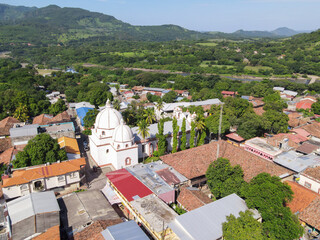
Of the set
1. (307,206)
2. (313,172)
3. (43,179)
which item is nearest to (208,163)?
(307,206)

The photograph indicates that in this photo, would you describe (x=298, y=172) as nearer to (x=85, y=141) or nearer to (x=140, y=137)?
(x=140, y=137)

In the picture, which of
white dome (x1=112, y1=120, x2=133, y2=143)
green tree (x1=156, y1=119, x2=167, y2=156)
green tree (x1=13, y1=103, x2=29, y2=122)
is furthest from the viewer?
green tree (x1=13, y1=103, x2=29, y2=122)

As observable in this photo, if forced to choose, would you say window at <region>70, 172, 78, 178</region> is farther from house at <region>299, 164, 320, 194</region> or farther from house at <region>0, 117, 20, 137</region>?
house at <region>299, 164, 320, 194</region>

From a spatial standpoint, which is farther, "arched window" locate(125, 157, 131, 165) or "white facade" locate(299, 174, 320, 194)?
"arched window" locate(125, 157, 131, 165)

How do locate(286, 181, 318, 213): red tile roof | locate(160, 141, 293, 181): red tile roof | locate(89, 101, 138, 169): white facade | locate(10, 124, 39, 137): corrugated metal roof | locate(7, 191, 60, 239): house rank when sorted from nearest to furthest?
locate(7, 191, 60, 239): house < locate(286, 181, 318, 213): red tile roof < locate(160, 141, 293, 181): red tile roof < locate(89, 101, 138, 169): white facade < locate(10, 124, 39, 137): corrugated metal roof

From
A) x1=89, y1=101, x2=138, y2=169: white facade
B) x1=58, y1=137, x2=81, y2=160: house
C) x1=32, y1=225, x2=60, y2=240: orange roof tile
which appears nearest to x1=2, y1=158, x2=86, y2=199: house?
x1=89, y1=101, x2=138, y2=169: white facade

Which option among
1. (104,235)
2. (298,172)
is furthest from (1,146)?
(298,172)

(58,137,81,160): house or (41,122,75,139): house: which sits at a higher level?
(41,122,75,139): house
